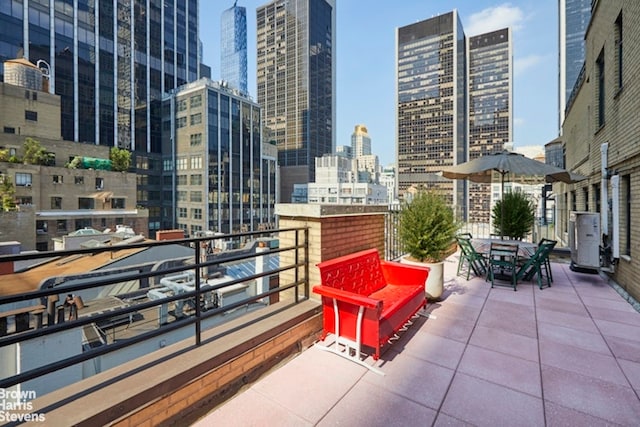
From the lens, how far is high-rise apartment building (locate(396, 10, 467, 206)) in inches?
3570

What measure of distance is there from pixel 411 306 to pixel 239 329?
187 cm

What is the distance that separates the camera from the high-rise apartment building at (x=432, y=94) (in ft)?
298

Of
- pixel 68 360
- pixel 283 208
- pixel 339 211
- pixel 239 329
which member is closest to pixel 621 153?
pixel 339 211

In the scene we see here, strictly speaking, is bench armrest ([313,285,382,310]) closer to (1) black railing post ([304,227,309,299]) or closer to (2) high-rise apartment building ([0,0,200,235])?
(1) black railing post ([304,227,309,299])

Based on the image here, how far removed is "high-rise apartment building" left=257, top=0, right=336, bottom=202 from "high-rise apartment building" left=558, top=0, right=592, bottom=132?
68.4 metres

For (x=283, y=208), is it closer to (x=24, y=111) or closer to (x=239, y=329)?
(x=239, y=329)

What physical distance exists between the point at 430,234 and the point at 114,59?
2349 inches

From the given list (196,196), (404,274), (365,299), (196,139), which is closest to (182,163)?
(196,139)

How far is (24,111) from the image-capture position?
35.4 m

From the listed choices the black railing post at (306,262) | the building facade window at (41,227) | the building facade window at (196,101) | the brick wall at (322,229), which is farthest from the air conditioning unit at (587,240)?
the building facade window at (196,101)

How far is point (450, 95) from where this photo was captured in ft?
299

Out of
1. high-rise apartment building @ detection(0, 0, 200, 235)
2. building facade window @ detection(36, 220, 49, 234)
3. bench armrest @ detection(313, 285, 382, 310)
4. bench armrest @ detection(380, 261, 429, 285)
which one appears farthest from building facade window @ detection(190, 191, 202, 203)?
bench armrest @ detection(313, 285, 382, 310)

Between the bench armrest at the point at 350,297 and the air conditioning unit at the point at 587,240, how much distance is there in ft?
19.5

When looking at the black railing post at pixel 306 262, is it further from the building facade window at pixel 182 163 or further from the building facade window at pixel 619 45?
the building facade window at pixel 182 163
